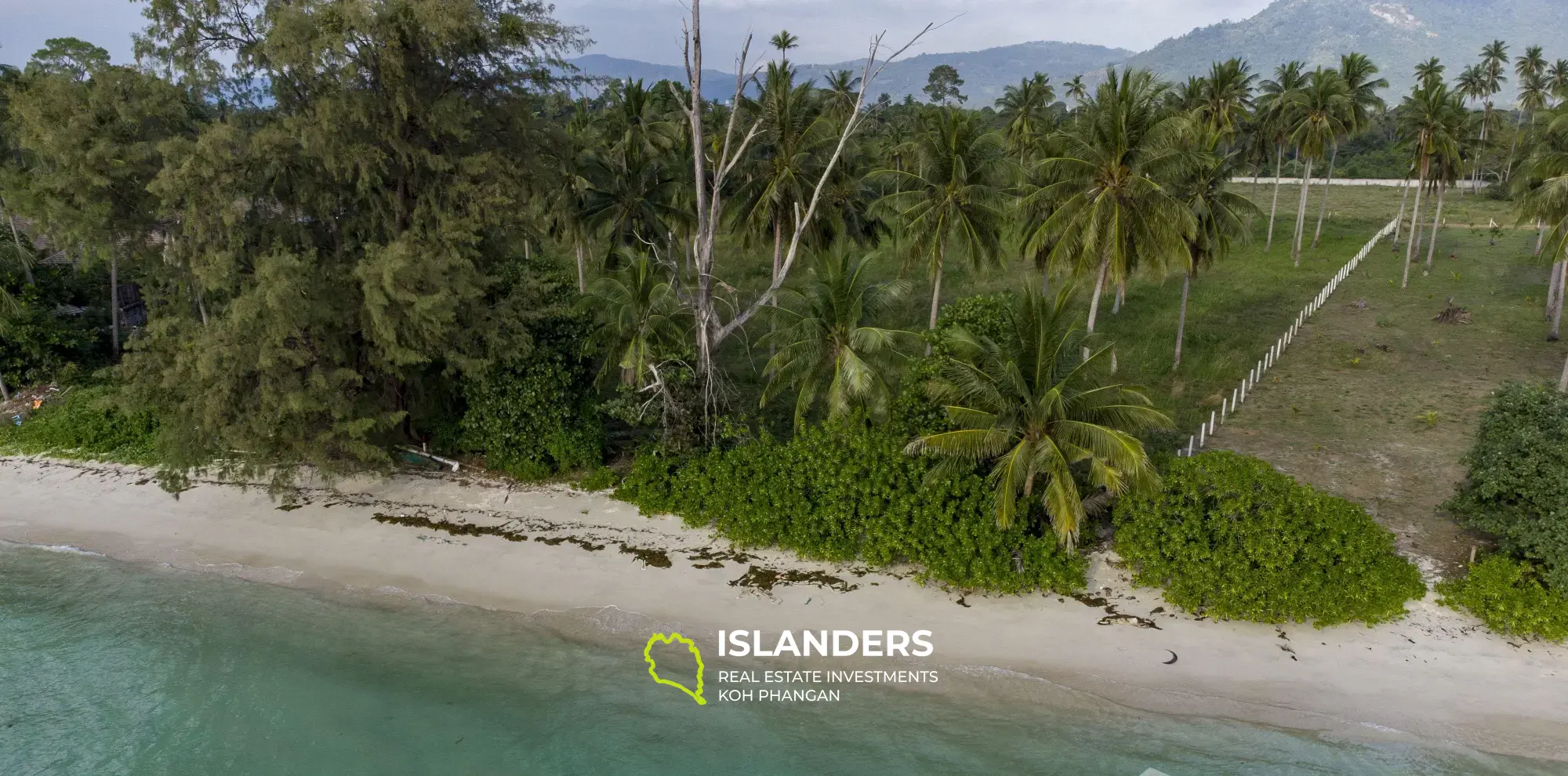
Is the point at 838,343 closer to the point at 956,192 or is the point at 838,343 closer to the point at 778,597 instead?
the point at 778,597

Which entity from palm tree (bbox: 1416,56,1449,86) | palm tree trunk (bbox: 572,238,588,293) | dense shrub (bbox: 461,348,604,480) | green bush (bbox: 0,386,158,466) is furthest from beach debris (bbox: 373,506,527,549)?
palm tree (bbox: 1416,56,1449,86)

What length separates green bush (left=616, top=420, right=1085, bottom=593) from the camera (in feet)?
46.3

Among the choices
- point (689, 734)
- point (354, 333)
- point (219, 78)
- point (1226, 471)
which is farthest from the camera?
point (354, 333)

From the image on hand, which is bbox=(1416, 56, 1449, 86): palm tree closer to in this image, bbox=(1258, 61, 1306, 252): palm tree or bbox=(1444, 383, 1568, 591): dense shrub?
bbox=(1258, 61, 1306, 252): palm tree

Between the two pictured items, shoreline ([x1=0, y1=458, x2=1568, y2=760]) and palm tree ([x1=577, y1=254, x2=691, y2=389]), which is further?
palm tree ([x1=577, y1=254, x2=691, y2=389])

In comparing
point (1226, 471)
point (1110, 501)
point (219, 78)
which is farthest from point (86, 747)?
point (1226, 471)

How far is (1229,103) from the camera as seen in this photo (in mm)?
Result: 37656

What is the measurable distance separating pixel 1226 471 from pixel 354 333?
18.2 meters

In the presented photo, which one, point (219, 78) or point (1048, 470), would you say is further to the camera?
point (219, 78)

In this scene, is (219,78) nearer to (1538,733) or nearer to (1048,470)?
(1048,470)

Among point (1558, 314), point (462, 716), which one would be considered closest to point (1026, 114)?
point (1558, 314)

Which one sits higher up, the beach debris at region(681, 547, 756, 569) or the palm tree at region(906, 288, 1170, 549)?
the palm tree at region(906, 288, 1170, 549)

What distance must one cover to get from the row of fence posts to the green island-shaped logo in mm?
12116

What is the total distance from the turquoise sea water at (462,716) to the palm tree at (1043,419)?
3.47 metres
